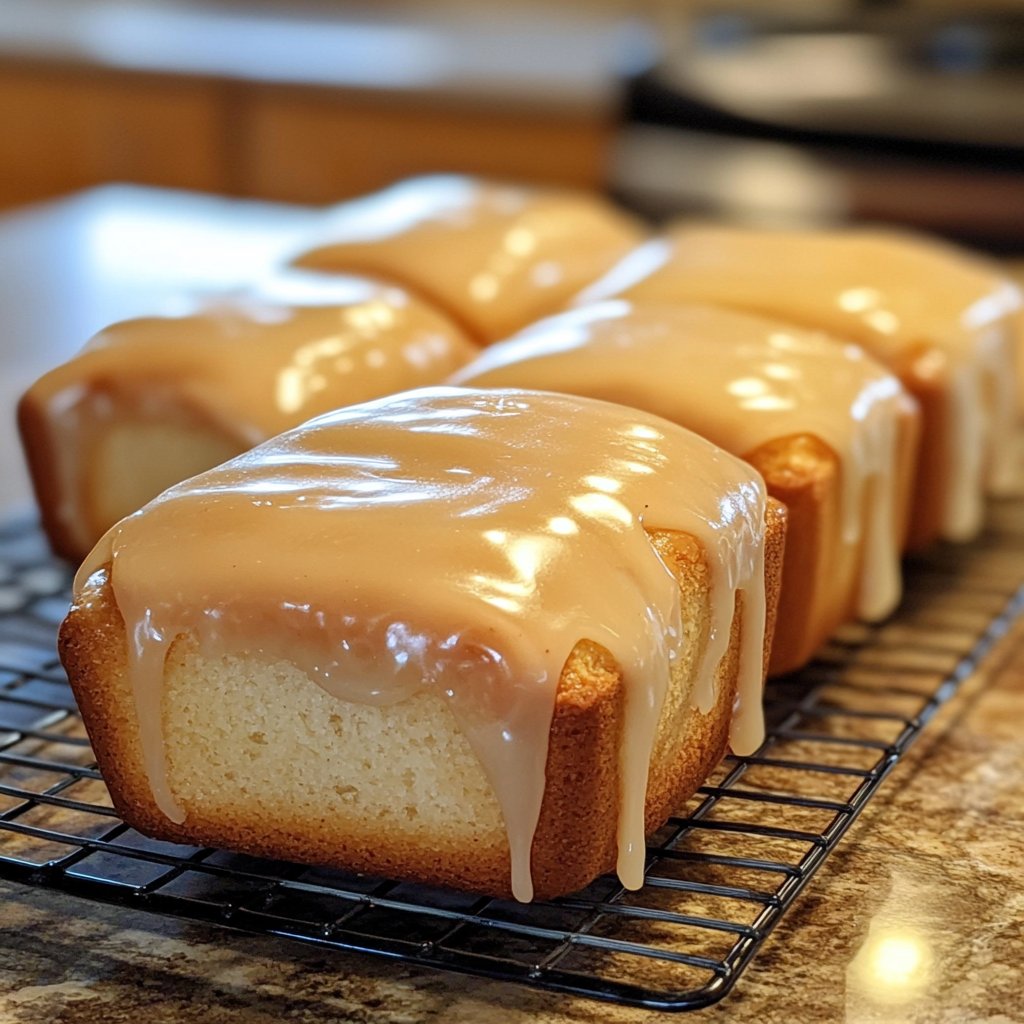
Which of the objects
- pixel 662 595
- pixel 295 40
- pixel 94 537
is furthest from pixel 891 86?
pixel 662 595

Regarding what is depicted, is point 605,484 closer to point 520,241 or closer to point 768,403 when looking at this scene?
point 768,403

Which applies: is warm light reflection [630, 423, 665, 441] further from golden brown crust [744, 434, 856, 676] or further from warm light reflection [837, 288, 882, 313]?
warm light reflection [837, 288, 882, 313]

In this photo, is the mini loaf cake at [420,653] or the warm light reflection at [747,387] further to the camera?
the warm light reflection at [747,387]

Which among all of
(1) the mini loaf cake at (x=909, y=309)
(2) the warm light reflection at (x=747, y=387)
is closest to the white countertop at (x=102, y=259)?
(1) the mini loaf cake at (x=909, y=309)

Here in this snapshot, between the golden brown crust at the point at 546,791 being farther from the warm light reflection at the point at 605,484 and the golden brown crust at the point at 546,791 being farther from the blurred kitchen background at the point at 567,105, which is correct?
the blurred kitchen background at the point at 567,105

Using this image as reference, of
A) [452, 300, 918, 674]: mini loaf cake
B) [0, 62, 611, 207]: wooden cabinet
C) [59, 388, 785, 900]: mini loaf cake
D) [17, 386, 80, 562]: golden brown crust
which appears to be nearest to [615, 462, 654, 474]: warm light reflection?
[59, 388, 785, 900]: mini loaf cake

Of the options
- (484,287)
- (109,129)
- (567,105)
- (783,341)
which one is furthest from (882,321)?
(109,129)
